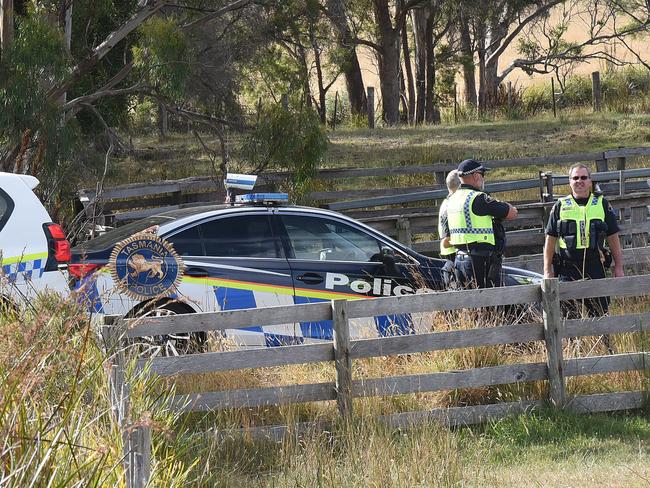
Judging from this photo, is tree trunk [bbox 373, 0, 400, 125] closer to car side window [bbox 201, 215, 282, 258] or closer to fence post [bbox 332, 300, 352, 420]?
car side window [bbox 201, 215, 282, 258]

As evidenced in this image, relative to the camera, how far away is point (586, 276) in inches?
342

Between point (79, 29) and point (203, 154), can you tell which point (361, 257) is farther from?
point (203, 154)

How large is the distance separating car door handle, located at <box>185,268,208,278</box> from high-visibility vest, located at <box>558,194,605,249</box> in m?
2.88

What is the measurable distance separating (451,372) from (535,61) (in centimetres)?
3462

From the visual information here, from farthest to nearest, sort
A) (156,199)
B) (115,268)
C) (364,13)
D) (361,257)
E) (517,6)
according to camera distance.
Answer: (364,13) → (517,6) → (156,199) → (361,257) → (115,268)

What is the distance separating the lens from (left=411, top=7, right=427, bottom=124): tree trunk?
35938mm

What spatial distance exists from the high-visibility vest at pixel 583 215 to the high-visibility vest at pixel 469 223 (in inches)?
24.2

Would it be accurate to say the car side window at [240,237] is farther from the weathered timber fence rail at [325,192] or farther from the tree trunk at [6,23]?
the tree trunk at [6,23]

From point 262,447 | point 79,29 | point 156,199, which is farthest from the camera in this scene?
point 79,29

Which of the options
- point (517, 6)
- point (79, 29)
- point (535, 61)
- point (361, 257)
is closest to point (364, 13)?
point (517, 6)

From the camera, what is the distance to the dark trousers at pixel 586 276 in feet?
28.1

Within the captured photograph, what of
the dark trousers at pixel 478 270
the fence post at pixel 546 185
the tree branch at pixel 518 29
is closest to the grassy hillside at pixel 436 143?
the tree branch at pixel 518 29

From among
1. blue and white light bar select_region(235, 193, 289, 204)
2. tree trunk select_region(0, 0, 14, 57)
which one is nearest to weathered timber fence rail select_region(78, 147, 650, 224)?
tree trunk select_region(0, 0, 14, 57)

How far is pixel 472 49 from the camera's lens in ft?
126
